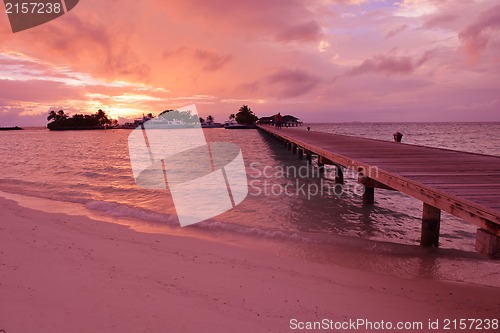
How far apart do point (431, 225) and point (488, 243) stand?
3.05 m

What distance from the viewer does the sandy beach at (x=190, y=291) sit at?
3412 millimetres

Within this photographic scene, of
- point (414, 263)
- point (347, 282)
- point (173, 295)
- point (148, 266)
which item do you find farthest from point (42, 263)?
point (414, 263)

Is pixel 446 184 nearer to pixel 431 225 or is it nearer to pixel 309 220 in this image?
pixel 431 225

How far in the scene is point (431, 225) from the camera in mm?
6547

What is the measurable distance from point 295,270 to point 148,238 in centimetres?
327

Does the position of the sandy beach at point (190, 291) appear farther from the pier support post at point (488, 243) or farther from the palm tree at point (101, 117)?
the palm tree at point (101, 117)

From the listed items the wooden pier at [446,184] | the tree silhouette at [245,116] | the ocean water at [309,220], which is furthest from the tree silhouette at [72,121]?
the wooden pier at [446,184]

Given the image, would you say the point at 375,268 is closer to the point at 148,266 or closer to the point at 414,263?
the point at 414,263

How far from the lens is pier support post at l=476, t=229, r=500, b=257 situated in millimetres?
3641

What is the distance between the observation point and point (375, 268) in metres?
5.49

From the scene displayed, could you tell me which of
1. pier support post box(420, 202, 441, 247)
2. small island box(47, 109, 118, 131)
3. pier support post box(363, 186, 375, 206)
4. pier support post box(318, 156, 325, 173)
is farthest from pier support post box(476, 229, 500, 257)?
small island box(47, 109, 118, 131)

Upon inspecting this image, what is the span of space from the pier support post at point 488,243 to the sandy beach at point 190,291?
90cm

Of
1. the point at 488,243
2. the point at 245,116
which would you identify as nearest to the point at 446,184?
the point at 488,243

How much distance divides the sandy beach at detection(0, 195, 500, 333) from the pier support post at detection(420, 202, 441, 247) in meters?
1.79
